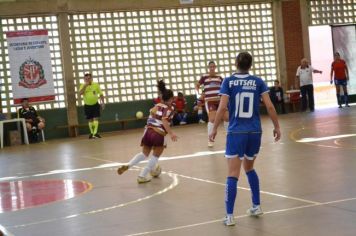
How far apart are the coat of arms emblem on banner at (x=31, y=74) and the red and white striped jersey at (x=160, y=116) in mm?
14118

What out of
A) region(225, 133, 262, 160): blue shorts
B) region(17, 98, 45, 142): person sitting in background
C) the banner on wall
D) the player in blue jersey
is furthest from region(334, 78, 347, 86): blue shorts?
region(225, 133, 262, 160): blue shorts

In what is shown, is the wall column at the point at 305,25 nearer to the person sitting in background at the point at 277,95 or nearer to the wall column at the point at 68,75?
the person sitting in background at the point at 277,95

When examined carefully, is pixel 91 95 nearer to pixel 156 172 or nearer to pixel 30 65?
pixel 30 65

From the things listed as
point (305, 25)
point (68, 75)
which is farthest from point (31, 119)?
point (305, 25)

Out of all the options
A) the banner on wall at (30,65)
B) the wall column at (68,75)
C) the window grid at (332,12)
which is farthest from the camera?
the window grid at (332,12)

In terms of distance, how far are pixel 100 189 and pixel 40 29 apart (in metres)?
15.1

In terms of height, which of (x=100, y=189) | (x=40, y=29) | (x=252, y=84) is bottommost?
(x=100, y=189)

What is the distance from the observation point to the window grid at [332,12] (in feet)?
92.0

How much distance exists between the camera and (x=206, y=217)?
730cm

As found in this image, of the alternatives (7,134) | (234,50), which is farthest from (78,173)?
(234,50)

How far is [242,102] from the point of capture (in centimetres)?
707

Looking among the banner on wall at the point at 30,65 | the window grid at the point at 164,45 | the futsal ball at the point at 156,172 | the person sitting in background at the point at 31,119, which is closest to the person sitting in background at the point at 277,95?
the window grid at the point at 164,45

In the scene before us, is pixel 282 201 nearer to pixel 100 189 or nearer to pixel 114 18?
pixel 100 189

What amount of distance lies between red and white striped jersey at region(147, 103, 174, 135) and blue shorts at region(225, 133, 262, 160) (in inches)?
134
